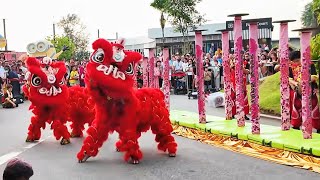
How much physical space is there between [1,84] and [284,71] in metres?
14.9

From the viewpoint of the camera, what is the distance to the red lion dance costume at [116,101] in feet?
25.5

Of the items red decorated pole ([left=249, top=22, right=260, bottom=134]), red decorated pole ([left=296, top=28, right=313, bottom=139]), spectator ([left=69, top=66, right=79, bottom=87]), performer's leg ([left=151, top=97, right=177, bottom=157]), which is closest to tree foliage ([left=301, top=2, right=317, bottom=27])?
red decorated pole ([left=249, top=22, right=260, bottom=134])

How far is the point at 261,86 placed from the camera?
1708 centimetres

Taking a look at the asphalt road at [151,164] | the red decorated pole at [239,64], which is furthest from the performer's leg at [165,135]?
the red decorated pole at [239,64]

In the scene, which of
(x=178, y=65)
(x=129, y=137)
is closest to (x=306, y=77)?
(x=129, y=137)

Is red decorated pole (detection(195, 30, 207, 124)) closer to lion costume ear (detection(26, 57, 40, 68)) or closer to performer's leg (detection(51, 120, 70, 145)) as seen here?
performer's leg (detection(51, 120, 70, 145))

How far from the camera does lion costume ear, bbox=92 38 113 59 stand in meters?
7.83

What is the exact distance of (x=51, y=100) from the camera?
10.1 m

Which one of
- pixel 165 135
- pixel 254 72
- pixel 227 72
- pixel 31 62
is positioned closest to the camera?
pixel 165 135

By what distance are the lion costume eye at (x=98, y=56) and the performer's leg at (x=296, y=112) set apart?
401cm

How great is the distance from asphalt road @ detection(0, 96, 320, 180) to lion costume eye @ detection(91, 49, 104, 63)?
176 cm

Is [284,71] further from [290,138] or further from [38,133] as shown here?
[38,133]

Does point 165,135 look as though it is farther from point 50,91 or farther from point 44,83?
point 44,83

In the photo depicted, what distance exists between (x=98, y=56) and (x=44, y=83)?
8.69 feet
